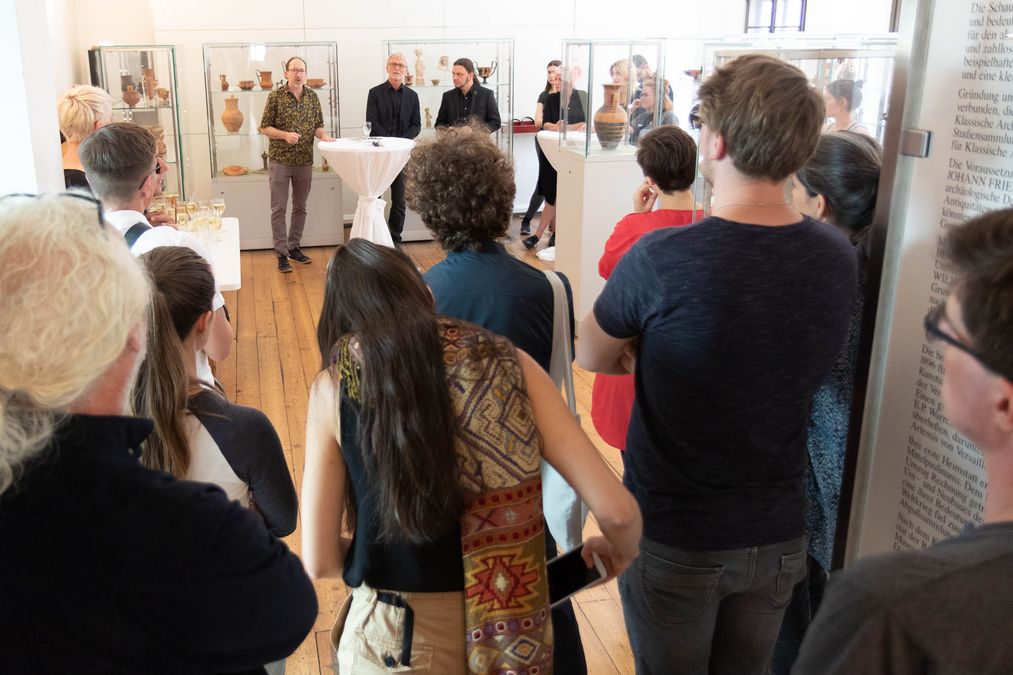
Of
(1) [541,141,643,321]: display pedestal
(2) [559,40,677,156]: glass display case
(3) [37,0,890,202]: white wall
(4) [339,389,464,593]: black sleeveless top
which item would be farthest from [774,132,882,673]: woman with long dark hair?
(3) [37,0,890,202]: white wall

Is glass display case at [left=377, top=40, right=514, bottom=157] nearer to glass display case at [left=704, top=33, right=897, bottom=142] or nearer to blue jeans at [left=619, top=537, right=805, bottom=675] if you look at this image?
glass display case at [left=704, top=33, right=897, bottom=142]

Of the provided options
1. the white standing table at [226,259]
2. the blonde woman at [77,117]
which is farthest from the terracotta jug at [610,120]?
the blonde woman at [77,117]

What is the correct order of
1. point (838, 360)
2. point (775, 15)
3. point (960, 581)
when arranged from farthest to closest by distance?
point (775, 15) < point (838, 360) < point (960, 581)

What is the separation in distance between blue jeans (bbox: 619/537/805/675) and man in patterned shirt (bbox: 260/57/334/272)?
5.93m

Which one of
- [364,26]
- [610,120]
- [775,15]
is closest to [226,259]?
[610,120]

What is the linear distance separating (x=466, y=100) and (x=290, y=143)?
1.65 m

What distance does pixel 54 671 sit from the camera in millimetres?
908

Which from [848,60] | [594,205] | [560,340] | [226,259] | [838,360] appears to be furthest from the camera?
[594,205]

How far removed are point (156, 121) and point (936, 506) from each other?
708 cm

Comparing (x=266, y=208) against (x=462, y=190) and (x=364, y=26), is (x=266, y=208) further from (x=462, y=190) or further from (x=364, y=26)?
(x=462, y=190)

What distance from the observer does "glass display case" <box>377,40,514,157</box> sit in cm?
830

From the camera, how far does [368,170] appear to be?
688 centimetres

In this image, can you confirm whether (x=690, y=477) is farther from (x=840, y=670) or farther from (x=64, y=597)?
(x=64, y=597)

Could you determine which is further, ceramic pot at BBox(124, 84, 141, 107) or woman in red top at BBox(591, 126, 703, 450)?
ceramic pot at BBox(124, 84, 141, 107)
